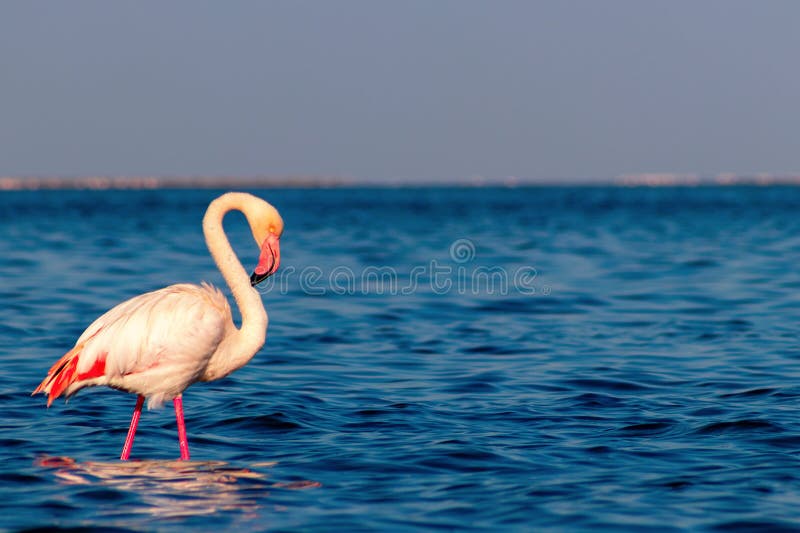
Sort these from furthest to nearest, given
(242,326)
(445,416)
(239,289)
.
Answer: (445,416), (239,289), (242,326)

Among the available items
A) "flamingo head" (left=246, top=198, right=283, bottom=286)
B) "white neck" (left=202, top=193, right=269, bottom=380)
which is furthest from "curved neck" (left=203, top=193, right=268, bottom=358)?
"flamingo head" (left=246, top=198, right=283, bottom=286)

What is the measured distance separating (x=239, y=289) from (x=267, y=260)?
35cm

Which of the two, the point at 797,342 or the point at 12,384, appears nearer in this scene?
the point at 12,384

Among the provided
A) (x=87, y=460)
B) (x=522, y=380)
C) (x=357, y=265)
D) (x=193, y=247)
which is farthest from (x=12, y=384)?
(x=193, y=247)

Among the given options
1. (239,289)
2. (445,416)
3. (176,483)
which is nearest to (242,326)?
(239,289)

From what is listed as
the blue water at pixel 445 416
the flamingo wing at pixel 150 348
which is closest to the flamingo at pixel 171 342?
the flamingo wing at pixel 150 348

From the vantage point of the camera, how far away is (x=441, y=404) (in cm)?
1010

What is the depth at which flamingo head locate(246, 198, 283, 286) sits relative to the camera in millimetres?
8141

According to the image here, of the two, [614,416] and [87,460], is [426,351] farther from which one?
[87,460]

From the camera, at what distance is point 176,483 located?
727cm

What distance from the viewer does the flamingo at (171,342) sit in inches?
310

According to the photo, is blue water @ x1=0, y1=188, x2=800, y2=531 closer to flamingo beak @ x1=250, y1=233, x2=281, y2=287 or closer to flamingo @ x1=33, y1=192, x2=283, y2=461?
flamingo @ x1=33, y1=192, x2=283, y2=461

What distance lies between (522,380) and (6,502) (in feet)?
19.4

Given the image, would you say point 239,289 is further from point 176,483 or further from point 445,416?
point 445,416
